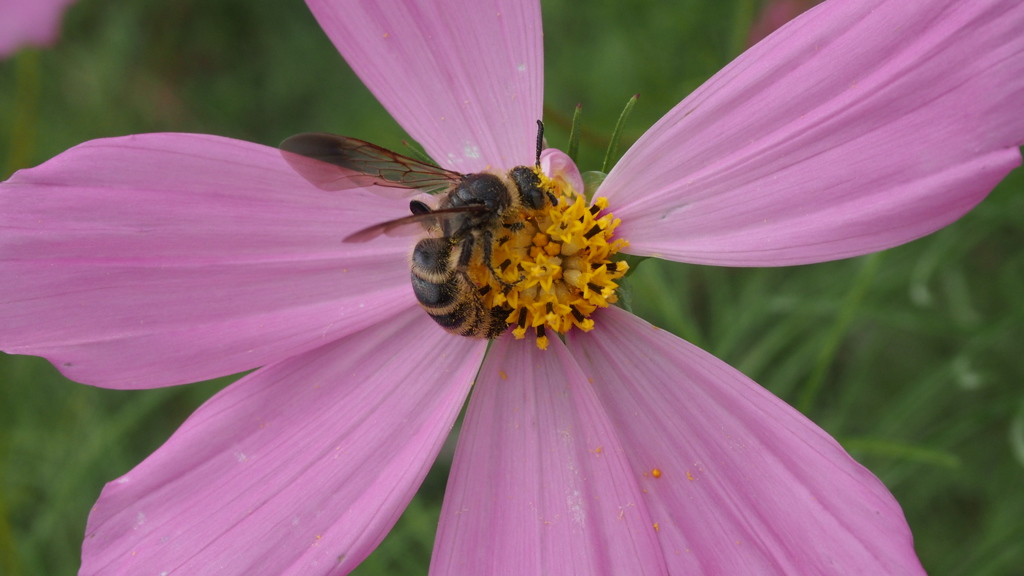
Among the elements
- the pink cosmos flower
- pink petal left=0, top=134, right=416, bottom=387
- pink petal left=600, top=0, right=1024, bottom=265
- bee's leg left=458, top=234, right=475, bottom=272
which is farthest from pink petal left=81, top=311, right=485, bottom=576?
the pink cosmos flower

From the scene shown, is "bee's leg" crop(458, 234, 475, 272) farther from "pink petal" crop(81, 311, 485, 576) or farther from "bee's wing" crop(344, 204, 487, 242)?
"pink petal" crop(81, 311, 485, 576)

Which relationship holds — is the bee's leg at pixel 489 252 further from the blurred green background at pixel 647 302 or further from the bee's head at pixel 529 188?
the blurred green background at pixel 647 302

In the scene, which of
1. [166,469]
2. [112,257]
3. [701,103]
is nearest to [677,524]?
[701,103]

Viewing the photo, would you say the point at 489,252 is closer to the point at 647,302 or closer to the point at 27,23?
the point at 647,302

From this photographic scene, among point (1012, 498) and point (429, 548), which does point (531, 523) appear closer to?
point (429, 548)

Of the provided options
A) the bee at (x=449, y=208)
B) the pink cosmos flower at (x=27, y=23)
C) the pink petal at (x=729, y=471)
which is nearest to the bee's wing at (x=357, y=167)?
the bee at (x=449, y=208)

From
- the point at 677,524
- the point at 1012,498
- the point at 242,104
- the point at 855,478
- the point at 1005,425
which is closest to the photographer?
the point at 855,478
